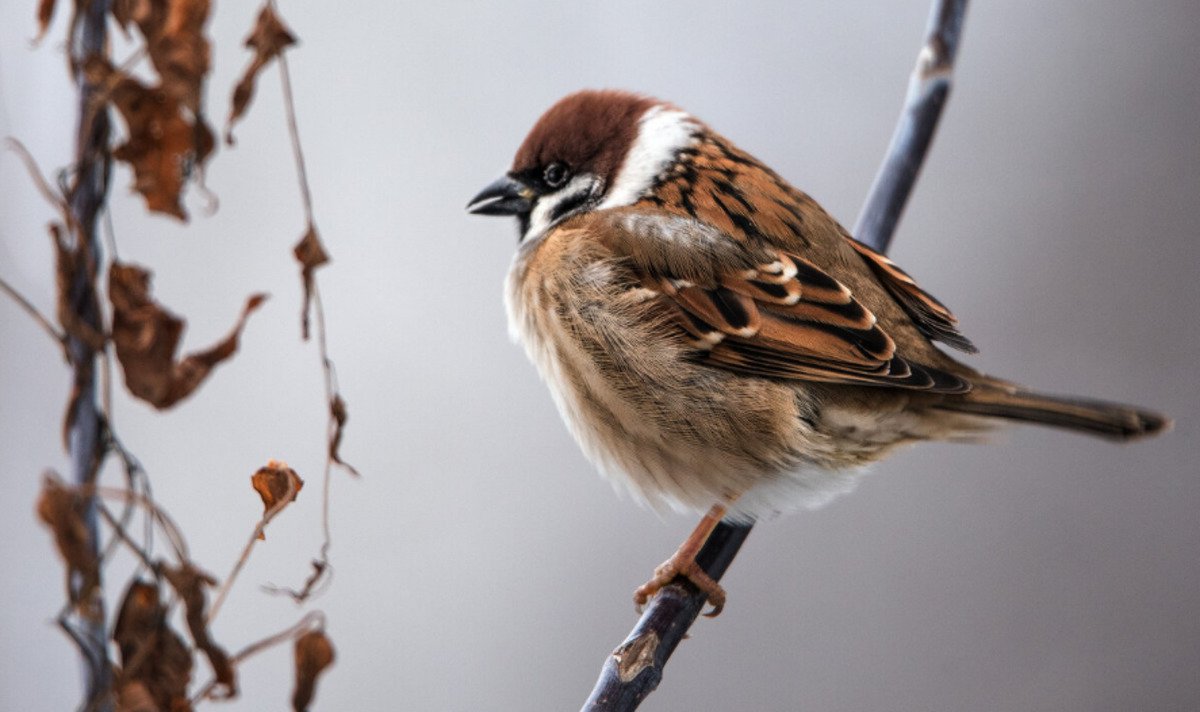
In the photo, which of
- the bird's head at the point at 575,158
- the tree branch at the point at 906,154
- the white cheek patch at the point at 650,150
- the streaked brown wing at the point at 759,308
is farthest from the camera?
the bird's head at the point at 575,158

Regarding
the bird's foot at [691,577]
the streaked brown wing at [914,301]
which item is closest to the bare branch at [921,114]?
the streaked brown wing at [914,301]

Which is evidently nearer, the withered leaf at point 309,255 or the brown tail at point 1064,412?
the withered leaf at point 309,255

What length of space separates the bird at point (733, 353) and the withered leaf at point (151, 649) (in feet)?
5.16

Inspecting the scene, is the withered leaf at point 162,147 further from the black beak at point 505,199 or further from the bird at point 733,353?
the black beak at point 505,199

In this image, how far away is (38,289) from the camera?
52.1 inches

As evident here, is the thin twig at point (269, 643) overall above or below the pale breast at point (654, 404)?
below

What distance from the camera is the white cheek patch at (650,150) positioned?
284cm

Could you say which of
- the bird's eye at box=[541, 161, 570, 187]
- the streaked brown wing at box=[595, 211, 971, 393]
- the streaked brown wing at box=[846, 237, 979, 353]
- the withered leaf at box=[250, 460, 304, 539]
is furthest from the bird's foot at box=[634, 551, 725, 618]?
the withered leaf at box=[250, 460, 304, 539]

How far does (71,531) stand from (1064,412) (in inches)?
74.5

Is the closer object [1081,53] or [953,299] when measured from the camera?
[953,299]

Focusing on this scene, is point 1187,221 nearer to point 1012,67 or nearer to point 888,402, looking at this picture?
point 1012,67

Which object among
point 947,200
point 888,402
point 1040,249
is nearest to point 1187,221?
point 1040,249

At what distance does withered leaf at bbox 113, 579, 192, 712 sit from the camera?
0.98 meters

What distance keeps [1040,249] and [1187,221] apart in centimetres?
54
